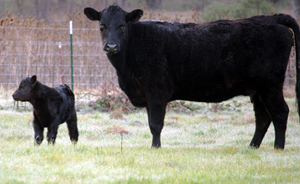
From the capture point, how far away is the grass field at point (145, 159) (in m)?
3.99

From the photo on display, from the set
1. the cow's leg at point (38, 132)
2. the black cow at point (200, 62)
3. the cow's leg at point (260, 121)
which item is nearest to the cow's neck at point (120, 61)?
the black cow at point (200, 62)

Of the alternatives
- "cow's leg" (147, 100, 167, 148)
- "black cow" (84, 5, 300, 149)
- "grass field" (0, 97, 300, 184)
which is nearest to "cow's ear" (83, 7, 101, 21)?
"black cow" (84, 5, 300, 149)

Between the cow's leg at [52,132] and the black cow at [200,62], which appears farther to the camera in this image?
the cow's leg at [52,132]

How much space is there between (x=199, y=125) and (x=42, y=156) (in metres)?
4.91

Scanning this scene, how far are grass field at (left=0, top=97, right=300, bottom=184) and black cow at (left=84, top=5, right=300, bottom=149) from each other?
30.8 inches

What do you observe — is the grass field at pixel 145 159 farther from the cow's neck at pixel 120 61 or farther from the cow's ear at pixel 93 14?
the cow's ear at pixel 93 14

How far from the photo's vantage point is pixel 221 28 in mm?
6195

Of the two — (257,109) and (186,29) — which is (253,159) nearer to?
(257,109)

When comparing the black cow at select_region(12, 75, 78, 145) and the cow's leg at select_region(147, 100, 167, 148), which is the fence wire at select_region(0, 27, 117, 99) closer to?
the black cow at select_region(12, 75, 78, 145)

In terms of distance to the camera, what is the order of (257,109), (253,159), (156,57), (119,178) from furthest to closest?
(257,109)
(156,57)
(253,159)
(119,178)

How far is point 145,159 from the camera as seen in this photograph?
483cm

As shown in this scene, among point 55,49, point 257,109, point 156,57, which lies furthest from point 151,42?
point 55,49

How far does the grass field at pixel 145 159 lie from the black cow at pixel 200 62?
78cm

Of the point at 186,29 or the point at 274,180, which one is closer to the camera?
the point at 274,180
